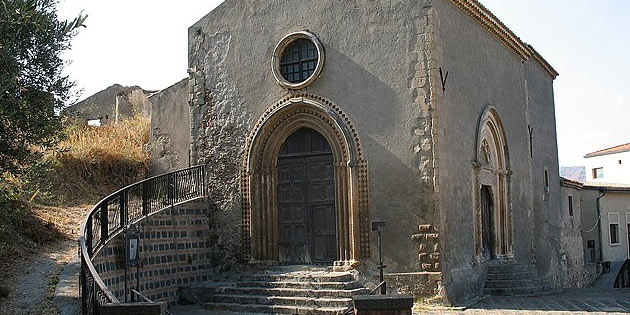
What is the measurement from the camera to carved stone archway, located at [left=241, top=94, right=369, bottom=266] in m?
14.7

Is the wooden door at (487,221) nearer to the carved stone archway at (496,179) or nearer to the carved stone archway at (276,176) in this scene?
the carved stone archway at (496,179)

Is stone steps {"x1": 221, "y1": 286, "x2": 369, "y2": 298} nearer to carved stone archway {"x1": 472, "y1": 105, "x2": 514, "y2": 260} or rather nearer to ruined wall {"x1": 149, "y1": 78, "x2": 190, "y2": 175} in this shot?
carved stone archway {"x1": 472, "y1": 105, "x2": 514, "y2": 260}

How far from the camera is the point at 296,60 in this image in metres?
16.0

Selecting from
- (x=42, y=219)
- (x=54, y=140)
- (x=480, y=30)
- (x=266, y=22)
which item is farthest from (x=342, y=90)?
(x=42, y=219)

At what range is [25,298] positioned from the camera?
11.3 meters

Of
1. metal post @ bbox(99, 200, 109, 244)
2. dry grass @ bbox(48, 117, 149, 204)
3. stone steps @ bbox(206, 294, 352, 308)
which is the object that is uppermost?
dry grass @ bbox(48, 117, 149, 204)

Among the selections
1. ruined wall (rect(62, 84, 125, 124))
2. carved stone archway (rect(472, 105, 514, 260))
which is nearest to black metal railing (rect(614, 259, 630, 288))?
carved stone archway (rect(472, 105, 514, 260))

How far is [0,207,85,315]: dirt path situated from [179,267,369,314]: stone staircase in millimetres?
2960

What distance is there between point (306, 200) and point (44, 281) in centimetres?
591

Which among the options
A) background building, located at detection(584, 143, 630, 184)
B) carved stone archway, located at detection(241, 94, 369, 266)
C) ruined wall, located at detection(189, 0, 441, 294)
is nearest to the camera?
ruined wall, located at detection(189, 0, 441, 294)

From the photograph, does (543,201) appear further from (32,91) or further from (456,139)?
(32,91)

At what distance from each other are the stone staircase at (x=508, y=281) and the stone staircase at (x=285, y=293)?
3964mm

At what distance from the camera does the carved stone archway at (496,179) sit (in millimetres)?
17562

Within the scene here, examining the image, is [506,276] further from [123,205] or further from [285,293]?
[123,205]
